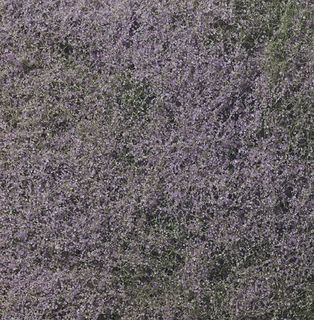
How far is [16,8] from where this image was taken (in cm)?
237

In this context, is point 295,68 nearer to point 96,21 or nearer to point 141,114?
point 141,114

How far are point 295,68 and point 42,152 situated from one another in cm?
99

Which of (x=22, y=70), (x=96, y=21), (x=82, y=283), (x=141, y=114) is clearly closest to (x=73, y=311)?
(x=82, y=283)

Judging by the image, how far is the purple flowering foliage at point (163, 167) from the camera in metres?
2.18

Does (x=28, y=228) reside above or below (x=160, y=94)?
below

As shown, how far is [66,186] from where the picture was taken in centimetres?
226

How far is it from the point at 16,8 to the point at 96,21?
33 cm

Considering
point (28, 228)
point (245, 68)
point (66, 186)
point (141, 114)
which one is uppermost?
point (245, 68)

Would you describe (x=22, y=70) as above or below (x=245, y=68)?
below

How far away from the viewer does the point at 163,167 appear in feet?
7.30

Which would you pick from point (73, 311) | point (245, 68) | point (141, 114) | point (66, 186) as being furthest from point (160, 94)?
point (73, 311)

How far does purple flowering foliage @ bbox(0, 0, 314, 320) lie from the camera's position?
85.7 inches

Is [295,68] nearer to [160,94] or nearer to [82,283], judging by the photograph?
[160,94]

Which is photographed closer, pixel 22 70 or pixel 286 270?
pixel 286 270
